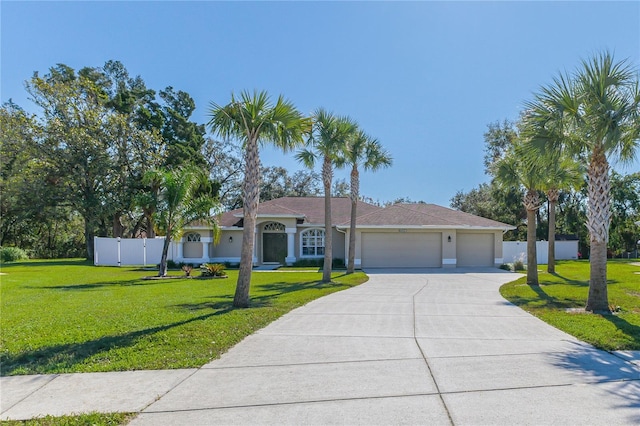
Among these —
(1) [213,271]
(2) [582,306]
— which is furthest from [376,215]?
(2) [582,306]

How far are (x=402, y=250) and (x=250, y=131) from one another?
1656 centimetres

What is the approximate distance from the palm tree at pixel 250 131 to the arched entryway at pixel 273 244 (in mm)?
17127

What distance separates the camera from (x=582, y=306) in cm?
1070

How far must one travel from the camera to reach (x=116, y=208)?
3247 cm

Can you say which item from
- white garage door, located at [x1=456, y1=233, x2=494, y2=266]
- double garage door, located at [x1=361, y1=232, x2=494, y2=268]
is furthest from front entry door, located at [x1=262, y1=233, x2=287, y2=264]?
white garage door, located at [x1=456, y1=233, x2=494, y2=266]

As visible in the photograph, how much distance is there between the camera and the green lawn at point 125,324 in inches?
229

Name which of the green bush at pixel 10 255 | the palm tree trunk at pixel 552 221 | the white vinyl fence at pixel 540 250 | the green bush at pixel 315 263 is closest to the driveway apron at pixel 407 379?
the palm tree trunk at pixel 552 221

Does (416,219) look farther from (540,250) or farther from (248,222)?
(248,222)

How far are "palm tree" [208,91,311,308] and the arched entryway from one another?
56.2ft

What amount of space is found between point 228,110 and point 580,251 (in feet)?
128

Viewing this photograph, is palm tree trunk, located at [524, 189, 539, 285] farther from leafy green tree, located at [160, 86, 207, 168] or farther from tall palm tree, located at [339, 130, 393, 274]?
leafy green tree, located at [160, 86, 207, 168]

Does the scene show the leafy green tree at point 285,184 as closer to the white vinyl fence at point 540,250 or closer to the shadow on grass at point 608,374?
the white vinyl fence at point 540,250

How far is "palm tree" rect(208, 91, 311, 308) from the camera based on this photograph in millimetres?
10320

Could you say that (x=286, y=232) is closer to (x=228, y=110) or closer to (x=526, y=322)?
(x=228, y=110)
